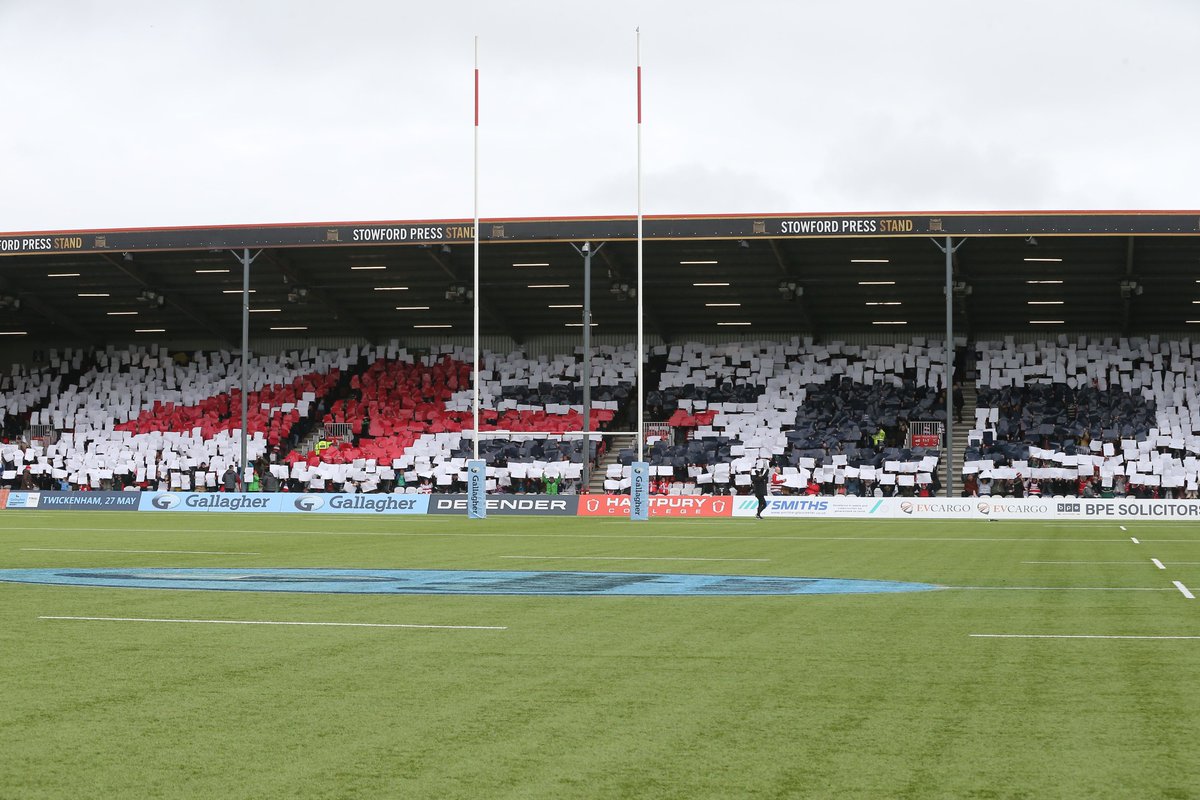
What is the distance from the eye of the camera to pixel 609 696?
8.47 meters

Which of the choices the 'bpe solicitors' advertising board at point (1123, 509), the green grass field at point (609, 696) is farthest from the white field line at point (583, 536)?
the 'bpe solicitors' advertising board at point (1123, 509)

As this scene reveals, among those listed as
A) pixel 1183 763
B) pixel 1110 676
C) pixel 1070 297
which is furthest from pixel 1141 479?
pixel 1183 763

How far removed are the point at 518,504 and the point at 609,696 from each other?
34562 millimetres

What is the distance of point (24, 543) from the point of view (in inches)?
1019

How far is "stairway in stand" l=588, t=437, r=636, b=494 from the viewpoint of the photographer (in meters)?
49.8

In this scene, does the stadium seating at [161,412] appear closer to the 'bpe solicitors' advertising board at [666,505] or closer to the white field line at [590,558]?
the 'bpe solicitors' advertising board at [666,505]

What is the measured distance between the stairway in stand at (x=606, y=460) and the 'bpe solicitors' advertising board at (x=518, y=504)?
5.79 m

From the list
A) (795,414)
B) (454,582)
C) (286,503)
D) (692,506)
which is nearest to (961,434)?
(795,414)

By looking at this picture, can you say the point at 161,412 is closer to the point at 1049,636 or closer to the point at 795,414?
the point at 795,414

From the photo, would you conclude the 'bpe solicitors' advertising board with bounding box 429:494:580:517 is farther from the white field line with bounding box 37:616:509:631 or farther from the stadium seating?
the white field line with bounding box 37:616:509:631

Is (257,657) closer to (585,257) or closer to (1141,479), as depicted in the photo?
(585,257)

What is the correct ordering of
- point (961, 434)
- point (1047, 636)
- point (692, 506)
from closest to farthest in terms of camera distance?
point (1047, 636) < point (692, 506) < point (961, 434)

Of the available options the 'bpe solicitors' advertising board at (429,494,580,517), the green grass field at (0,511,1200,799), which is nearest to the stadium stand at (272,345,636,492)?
the 'bpe solicitors' advertising board at (429,494,580,517)

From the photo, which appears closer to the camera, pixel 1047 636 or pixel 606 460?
pixel 1047 636
